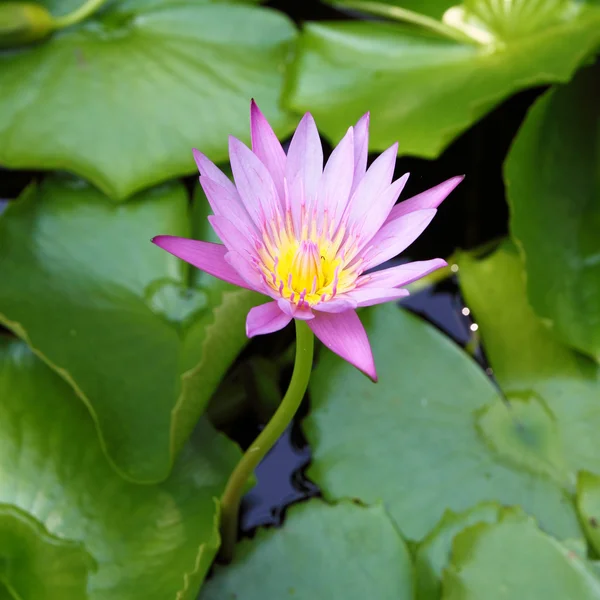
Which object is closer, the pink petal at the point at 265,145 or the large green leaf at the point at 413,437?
the pink petal at the point at 265,145

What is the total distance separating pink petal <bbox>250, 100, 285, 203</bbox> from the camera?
742 mm

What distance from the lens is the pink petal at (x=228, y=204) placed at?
2.20 feet

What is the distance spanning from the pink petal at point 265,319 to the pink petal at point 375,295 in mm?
77

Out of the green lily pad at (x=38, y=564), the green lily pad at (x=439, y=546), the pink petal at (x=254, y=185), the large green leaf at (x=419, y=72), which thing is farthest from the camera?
the large green leaf at (x=419, y=72)

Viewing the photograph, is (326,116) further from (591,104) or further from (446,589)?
(446,589)

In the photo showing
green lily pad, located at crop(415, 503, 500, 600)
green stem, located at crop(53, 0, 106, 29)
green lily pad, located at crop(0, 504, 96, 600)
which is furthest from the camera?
green stem, located at crop(53, 0, 106, 29)

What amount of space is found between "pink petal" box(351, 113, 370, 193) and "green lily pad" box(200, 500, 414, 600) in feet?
1.68

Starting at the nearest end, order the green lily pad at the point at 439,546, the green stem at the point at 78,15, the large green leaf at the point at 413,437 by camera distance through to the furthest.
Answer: the green lily pad at the point at 439,546
the large green leaf at the point at 413,437
the green stem at the point at 78,15

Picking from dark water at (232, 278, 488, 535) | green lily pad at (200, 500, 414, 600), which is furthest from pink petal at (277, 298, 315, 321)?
dark water at (232, 278, 488, 535)

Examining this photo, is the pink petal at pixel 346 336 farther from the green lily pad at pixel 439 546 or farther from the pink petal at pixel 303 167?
the green lily pad at pixel 439 546

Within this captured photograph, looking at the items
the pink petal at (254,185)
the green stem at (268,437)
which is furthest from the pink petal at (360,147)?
the green stem at (268,437)

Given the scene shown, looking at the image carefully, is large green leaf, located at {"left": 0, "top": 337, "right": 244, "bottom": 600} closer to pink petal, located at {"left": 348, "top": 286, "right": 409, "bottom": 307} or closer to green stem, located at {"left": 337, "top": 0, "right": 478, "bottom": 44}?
pink petal, located at {"left": 348, "top": 286, "right": 409, "bottom": 307}

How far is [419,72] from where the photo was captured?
134cm

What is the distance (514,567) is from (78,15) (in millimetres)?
1307
